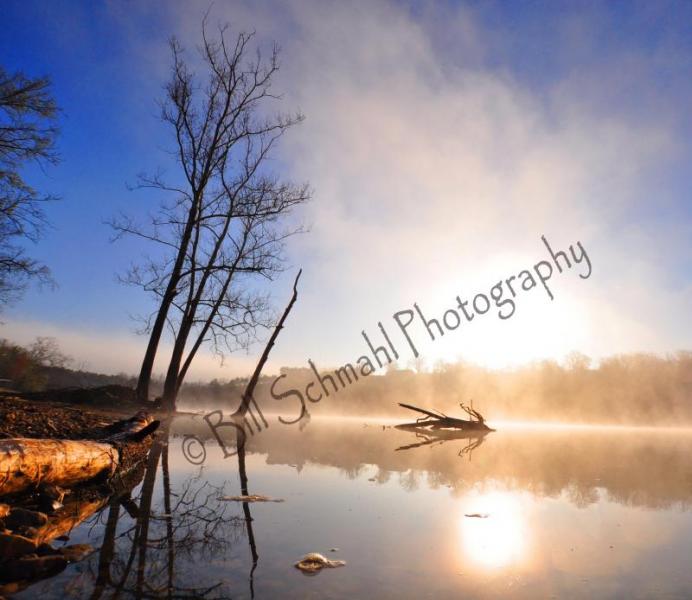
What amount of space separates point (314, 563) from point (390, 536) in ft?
3.00

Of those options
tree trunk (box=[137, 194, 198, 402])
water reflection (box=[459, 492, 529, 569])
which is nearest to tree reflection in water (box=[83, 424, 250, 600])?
water reflection (box=[459, 492, 529, 569])

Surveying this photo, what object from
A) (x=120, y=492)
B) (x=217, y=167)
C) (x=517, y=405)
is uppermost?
(x=217, y=167)

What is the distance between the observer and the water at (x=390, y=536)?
2.21 metres

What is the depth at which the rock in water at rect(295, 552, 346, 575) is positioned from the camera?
93.9 inches

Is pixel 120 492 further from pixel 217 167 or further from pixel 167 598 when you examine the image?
pixel 217 167

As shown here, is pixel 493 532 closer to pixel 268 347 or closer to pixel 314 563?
pixel 314 563

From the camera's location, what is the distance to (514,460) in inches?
306

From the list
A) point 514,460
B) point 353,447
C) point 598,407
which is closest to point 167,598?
point 514,460

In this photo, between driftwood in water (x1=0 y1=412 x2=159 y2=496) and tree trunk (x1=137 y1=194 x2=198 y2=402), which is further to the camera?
tree trunk (x1=137 y1=194 x2=198 y2=402)

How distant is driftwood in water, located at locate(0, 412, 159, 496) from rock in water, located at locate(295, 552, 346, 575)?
8.64ft

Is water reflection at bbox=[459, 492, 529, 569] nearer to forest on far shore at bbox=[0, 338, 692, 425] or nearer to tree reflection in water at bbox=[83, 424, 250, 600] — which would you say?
tree reflection in water at bbox=[83, 424, 250, 600]

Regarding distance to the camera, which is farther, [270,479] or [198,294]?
[198,294]

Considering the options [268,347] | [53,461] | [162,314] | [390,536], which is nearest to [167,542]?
[390,536]

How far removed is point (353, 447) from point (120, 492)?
599 cm
